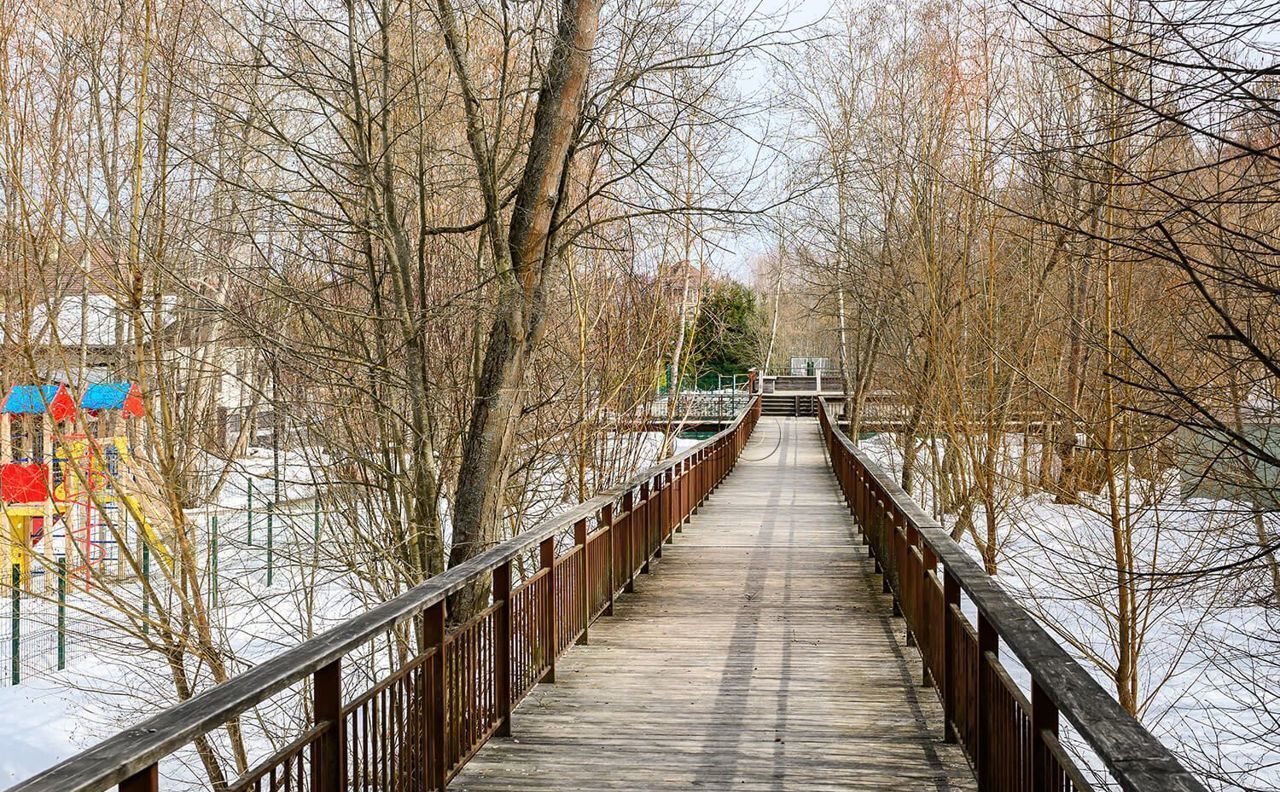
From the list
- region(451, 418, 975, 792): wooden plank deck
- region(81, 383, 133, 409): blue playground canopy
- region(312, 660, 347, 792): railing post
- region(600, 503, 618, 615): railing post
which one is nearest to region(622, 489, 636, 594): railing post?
region(451, 418, 975, 792): wooden plank deck

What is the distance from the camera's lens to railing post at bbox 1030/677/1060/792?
3.13 meters

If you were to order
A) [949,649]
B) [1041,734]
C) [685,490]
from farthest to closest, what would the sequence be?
[685,490] < [949,649] < [1041,734]

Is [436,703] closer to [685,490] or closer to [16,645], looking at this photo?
[685,490]

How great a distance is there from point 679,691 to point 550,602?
103cm

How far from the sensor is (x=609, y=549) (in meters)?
8.66

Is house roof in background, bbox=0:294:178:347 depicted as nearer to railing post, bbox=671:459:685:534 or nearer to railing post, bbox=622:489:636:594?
railing post, bbox=622:489:636:594

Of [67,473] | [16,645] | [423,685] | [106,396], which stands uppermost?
[106,396]

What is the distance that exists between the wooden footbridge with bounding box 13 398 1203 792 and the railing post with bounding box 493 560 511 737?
0.01 meters

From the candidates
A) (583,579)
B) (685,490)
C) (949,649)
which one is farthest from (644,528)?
(949,649)

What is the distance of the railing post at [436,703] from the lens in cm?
424

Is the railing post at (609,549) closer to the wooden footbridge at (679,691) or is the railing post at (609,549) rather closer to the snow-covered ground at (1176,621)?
the wooden footbridge at (679,691)

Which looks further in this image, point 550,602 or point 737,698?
point 550,602

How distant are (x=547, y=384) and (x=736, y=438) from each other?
14.0 metres

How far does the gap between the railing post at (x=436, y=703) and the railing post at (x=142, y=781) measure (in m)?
2.12
